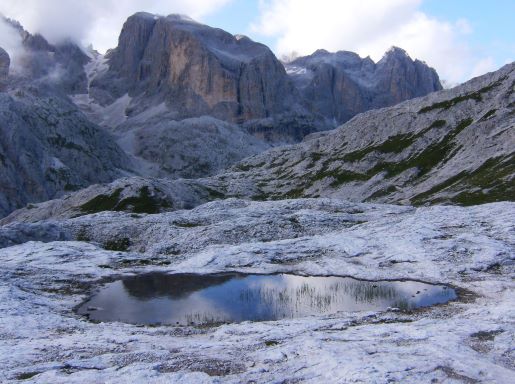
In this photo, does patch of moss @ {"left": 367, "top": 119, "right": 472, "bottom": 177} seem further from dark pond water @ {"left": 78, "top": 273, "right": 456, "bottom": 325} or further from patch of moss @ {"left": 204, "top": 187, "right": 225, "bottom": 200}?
dark pond water @ {"left": 78, "top": 273, "right": 456, "bottom": 325}

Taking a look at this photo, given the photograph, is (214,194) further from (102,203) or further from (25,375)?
(25,375)

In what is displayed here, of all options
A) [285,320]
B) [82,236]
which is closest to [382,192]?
[82,236]

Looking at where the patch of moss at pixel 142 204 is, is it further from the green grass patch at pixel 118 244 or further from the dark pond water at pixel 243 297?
the dark pond water at pixel 243 297

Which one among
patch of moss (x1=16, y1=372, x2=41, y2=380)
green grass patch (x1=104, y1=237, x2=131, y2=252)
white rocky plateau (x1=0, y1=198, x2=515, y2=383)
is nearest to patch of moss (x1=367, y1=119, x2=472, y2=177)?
white rocky plateau (x1=0, y1=198, x2=515, y2=383)

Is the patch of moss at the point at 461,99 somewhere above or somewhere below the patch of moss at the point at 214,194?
above

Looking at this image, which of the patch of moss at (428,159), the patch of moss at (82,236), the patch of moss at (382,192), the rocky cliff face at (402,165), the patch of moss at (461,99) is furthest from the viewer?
the patch of moss at (461,99)

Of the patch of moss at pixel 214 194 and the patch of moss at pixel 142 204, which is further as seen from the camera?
the patch of moss at pixel 214 194

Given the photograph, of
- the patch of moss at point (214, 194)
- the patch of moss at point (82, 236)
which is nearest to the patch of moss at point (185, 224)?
the patch of moss at point (82, 236)

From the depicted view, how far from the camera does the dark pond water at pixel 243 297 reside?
3422cm

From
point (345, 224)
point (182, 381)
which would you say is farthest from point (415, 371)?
point (345, 224)

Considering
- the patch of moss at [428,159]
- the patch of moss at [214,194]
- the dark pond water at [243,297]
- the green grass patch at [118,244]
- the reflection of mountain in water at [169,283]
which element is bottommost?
the dark pond water at [243,297]

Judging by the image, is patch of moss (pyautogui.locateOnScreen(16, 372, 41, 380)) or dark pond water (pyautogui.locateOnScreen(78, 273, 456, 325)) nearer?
patch of moss (pyautogui.locateOnScreen(16, 372, 41, 380))

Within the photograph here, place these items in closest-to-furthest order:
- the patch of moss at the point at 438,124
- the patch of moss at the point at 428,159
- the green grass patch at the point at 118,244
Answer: the green grass patch at the point at 118,244
the patch of moss at the point at 428,159
the patch of moss at the point at 438,124

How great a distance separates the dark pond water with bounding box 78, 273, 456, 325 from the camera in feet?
112
